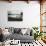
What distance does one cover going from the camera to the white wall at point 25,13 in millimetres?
5246

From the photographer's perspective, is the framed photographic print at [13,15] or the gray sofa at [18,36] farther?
the framed photographic print at [13,15]

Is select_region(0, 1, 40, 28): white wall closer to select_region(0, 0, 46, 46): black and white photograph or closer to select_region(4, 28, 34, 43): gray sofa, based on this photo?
select_region(0, 0, 46, 46): black and white photograph

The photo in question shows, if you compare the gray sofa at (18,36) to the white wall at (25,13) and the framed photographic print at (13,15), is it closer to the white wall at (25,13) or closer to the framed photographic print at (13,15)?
the white wall at (25,13)

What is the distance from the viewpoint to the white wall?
207 inches

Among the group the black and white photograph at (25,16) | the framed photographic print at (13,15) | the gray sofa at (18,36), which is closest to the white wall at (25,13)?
the black and white photograph at (25,16)

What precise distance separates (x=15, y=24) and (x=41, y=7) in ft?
4.88

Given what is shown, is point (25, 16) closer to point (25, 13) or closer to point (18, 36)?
point (25, 13)

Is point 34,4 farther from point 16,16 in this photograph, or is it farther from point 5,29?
point 5,29

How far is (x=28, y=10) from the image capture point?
5301 millimetres

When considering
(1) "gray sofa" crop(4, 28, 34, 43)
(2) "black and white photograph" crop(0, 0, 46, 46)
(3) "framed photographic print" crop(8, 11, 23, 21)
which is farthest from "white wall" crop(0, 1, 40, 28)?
(1) "gray sofa" crop(4, 28, 34, 43)

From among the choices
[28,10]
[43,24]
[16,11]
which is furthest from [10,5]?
[43,24]

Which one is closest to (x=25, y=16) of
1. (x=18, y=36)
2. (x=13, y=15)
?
(x=13, y=15)

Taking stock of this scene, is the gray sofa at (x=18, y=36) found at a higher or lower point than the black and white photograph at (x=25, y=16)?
lower

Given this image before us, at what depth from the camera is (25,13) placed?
5.31 meters
